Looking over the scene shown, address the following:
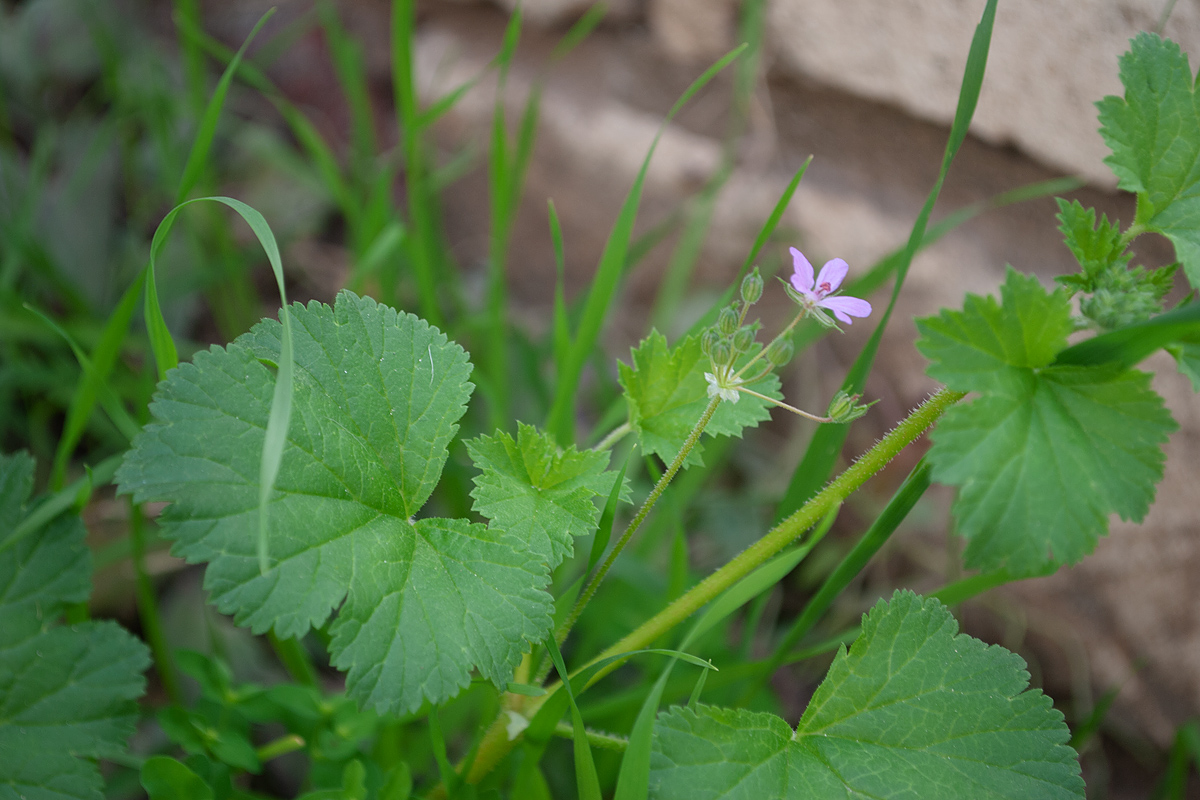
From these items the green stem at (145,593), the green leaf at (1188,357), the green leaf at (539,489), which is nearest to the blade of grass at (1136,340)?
the green leaf at (1188,357)

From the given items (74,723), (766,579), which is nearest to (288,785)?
(74,723)

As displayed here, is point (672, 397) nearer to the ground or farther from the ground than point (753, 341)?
nearer to the ground

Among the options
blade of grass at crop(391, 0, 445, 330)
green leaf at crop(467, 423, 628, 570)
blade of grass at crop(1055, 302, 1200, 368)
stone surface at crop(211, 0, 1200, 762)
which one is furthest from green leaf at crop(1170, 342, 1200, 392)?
blade of grass at crop(391, 0, 445, 330)

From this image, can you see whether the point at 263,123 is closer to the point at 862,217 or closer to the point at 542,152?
the point at 542,152

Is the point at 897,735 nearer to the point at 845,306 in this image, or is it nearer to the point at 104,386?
the point at 845,306

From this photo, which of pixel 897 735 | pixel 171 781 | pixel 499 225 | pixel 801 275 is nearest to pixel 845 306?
pixel 801 275

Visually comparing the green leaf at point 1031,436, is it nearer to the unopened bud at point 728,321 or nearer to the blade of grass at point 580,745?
the unopened bud at point 728,321

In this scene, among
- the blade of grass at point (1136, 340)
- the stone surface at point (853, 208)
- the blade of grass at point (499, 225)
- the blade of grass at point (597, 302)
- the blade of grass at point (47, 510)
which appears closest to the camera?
the blade of grass at point (1136, 340)
